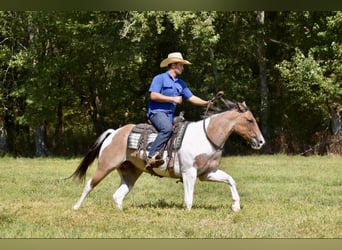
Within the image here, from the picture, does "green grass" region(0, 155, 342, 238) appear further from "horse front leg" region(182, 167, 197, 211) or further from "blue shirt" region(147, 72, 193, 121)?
"blue shirt" region(147, 72, 193, 121)

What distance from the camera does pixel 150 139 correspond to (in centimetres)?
662

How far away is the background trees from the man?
11.3 metres

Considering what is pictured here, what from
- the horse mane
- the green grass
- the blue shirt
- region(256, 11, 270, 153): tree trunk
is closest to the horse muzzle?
the horse mane

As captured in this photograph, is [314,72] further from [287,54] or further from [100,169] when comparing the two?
[100,169]

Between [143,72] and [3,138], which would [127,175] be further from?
[3,138]

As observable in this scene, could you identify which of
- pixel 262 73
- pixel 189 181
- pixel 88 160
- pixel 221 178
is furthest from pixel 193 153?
pixel 262 73

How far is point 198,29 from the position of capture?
17.0m

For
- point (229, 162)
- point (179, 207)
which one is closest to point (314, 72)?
point (229, 162)

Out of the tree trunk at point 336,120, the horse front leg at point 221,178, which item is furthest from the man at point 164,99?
the tree trunk at point 336,120

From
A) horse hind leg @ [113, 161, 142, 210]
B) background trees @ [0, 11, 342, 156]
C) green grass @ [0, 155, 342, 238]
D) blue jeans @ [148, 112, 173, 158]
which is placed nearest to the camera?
green grass @ [0, 155, 342, 238]

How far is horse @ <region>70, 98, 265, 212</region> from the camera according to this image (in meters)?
6.58

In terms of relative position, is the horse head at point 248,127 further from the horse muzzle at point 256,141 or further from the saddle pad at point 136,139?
the saddle pad at point 136,139

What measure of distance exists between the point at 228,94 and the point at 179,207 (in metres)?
14.4

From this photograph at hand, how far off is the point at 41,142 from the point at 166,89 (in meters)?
15.2
